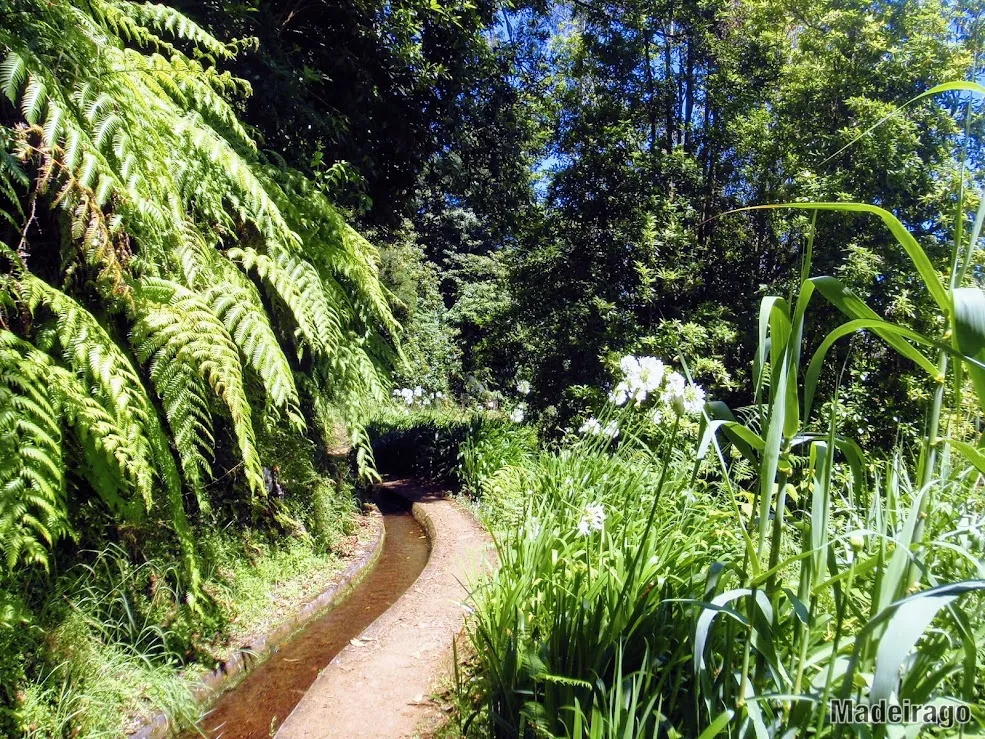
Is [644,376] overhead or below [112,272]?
below

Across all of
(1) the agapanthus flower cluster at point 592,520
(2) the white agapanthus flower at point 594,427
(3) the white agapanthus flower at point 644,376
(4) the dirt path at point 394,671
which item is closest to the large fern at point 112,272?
(4) the dirt path at point 394,671

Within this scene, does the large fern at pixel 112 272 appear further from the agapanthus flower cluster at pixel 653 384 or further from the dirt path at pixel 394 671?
the agapanthus flower cluster at pixel 653 384

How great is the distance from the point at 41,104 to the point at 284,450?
3.05m

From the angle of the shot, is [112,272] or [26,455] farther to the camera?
[112,272]

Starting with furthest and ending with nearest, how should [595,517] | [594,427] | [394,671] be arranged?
1. [594,427]
2. [394,671]
3. [595,517]

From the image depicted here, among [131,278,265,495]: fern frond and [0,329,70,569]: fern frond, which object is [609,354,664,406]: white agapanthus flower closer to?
[131,278,265,495]: fern frond

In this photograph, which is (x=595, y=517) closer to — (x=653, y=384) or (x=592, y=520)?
(x=592, y=520)

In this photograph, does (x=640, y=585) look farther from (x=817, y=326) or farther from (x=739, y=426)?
(x=817, y=326)

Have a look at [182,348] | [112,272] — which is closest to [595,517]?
[182,348]

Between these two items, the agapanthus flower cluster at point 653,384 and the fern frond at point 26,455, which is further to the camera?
the agapanthus flower cluster at point 653,384

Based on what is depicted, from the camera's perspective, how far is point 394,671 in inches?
130

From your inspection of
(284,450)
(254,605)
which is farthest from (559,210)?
(254,605)

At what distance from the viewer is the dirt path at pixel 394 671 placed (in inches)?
110

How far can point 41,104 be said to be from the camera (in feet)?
7.41
